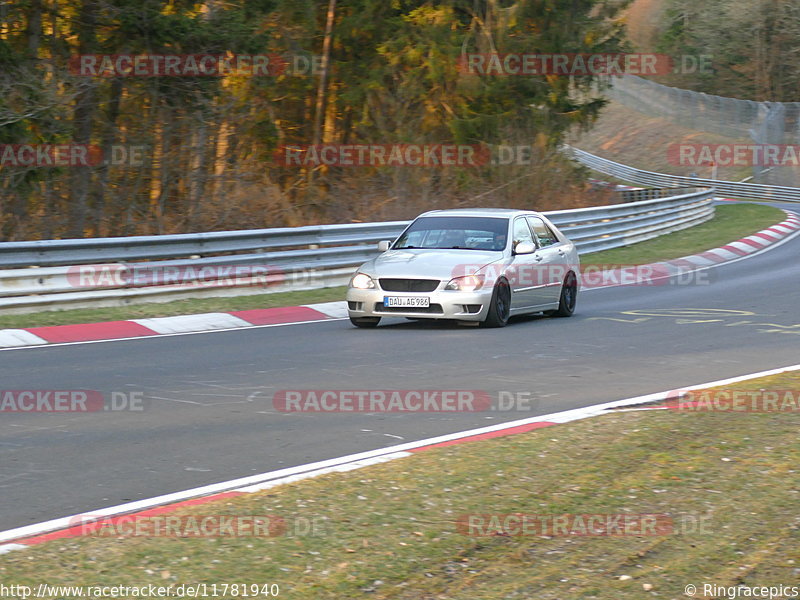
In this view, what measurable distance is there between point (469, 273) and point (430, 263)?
51 centimetres

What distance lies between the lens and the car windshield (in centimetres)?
1423

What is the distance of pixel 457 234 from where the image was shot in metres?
14.4

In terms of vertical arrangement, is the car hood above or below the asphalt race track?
above

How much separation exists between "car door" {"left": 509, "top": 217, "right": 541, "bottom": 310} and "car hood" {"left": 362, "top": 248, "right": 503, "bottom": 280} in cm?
31

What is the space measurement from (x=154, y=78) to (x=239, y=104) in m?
3.39
